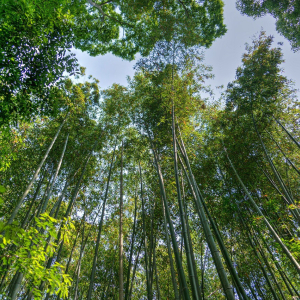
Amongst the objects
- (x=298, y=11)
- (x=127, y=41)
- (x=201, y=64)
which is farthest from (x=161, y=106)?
(x=298, y=11)

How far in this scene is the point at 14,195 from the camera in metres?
6.07

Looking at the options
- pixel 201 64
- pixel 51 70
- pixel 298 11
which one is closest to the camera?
pixel 51 70

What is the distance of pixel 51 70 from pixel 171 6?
13.8 feet

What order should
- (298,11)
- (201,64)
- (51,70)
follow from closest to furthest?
(51,70)
(201,64)
(298,11)

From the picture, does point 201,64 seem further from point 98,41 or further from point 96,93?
point 96,93

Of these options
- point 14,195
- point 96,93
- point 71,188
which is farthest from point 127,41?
point 14,195

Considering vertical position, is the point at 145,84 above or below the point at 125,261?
above

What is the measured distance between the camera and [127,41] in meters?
5.86

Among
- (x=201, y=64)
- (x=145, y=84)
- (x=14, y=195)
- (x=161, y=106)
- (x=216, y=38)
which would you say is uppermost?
(x=216, y=38)

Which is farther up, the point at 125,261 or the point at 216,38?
the point at 216,38

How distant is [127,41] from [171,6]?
62.5 inches

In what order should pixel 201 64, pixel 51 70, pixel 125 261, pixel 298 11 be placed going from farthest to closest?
pixel 125 261 → pixel 298 11 → pixel 201 64 → pixel 51 70

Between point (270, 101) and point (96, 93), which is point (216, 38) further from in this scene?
point (96, 93)

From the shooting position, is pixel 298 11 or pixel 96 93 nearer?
pixel 298 11
